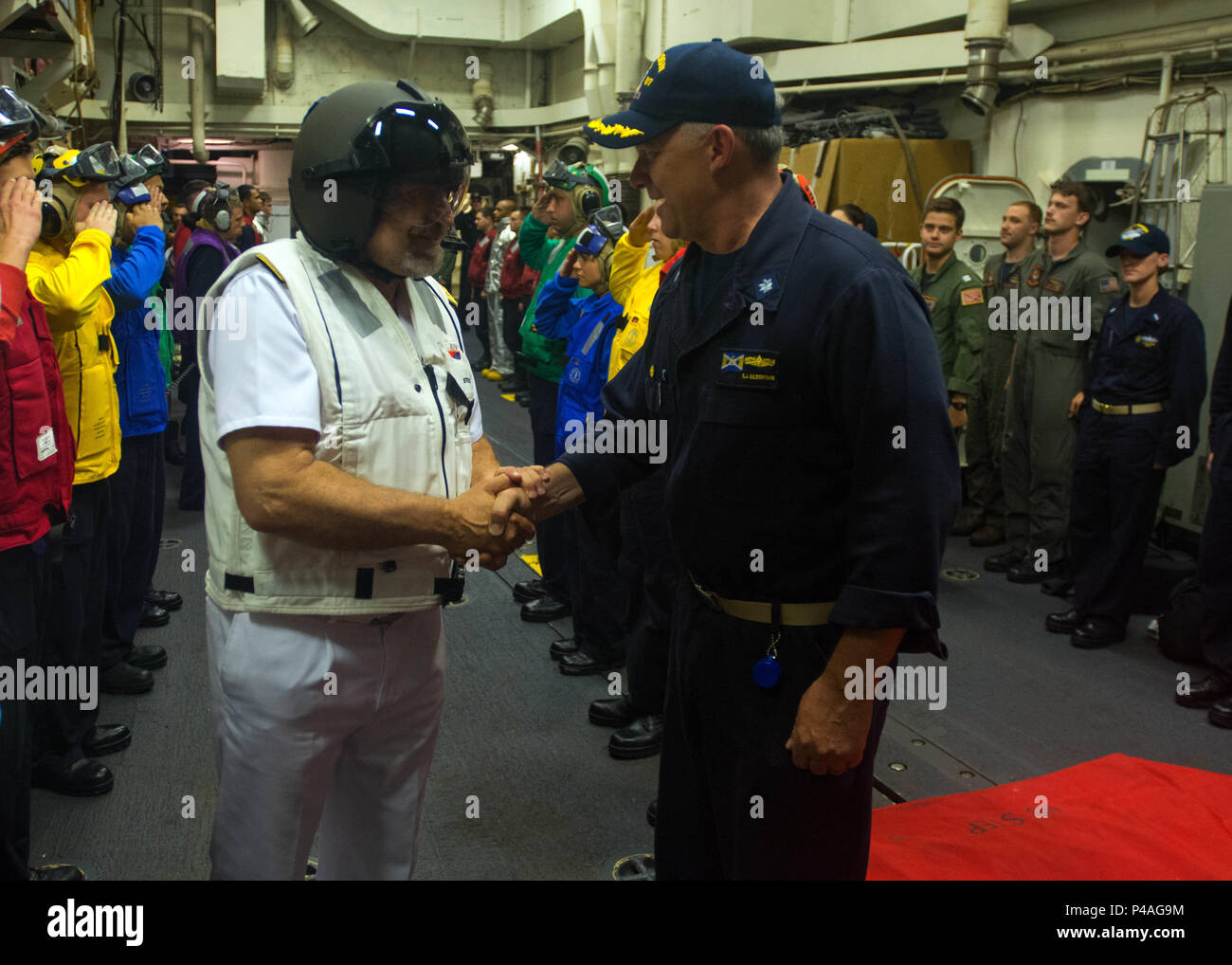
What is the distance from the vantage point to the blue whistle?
175cm

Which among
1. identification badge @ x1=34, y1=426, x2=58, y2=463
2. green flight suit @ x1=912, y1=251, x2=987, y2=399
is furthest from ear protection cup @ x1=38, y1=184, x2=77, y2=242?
green flight suit @ x1=912, y1=251, x2=987, y2=399

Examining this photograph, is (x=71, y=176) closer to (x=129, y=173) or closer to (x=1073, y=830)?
(x=129, y=173)

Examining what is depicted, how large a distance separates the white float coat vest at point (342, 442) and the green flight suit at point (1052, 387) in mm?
4703

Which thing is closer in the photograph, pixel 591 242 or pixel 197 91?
pixel 591 242

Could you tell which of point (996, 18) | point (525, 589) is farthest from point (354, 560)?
point (996, 18)

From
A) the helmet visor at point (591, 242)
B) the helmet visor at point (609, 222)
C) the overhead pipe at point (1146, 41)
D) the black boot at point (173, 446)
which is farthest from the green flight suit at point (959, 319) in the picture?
the black boot at point (173, 446)

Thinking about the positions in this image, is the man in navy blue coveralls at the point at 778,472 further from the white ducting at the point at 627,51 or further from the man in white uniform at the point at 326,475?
the white ducting at the point at 627,51

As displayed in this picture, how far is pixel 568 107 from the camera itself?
1544 cm

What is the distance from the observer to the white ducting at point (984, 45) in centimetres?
764

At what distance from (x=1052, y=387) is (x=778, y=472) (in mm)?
4556

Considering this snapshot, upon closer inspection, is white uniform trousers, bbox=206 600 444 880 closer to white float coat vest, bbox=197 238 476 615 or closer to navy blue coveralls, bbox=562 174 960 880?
white float coat vest, bbox=197 238 476 615

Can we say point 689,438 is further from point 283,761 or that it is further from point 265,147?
point 265,147

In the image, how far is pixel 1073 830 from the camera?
3.11 m

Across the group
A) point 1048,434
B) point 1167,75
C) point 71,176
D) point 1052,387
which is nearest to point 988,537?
Result: point 1048,434
